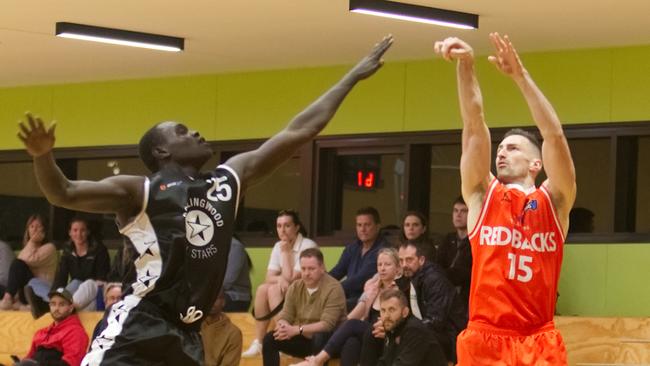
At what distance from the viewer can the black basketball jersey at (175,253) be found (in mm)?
4758

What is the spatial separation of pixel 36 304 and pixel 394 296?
4.48 m

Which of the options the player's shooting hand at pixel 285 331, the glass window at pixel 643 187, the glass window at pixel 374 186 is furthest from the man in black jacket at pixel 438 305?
the glass window at pixel 374 186

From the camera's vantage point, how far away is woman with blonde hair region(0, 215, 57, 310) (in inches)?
530

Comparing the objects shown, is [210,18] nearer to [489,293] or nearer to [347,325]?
[347,325]

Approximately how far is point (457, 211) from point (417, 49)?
1.84 m

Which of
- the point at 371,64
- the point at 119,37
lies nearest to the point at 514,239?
the point at 371,64

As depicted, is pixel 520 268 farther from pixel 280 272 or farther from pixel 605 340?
pixel 280 272

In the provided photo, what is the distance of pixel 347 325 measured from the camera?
10406 mm

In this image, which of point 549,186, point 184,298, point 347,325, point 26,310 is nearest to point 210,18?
point 347,325

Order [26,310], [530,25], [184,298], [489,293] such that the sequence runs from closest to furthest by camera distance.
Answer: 1. [184,298]
2. [489,293]
3. [530,25]
4. [26,310]

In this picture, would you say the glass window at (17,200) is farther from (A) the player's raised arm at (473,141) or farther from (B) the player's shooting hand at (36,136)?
(B) the player's shooting hand at (36,136)

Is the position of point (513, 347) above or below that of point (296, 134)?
below

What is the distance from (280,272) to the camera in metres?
11.9

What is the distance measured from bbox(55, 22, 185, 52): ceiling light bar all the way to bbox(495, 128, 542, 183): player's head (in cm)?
605
